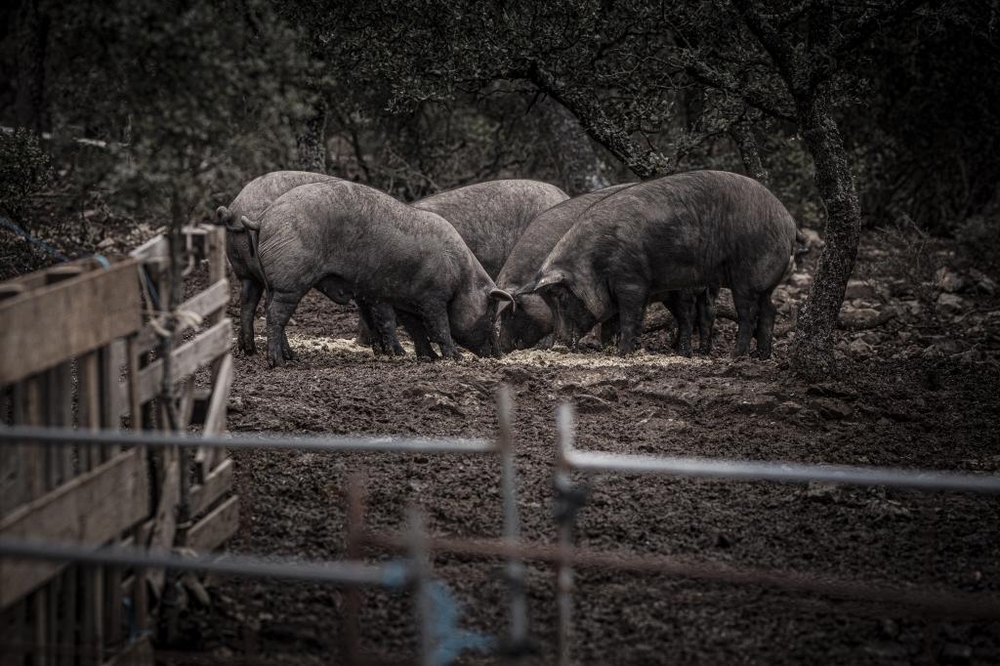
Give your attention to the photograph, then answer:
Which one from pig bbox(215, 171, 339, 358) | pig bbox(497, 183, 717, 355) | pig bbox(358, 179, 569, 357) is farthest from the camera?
pig bbox(358, 179, 569, 357)

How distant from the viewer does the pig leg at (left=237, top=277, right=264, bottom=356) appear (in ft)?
37.5

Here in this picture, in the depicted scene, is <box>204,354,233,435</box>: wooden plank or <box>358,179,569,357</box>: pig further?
<box>358,179,569,357</box>: pig

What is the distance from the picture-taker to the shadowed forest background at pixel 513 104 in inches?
220

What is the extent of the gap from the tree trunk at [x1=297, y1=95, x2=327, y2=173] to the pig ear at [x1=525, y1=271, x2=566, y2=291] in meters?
4.00

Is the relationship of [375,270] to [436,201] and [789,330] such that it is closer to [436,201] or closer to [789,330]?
A: [436,201]

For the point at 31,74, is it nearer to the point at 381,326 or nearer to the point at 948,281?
the point at 381,326

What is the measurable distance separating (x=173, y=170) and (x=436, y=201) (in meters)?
7.78

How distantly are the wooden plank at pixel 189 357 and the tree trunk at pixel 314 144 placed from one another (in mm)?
8759

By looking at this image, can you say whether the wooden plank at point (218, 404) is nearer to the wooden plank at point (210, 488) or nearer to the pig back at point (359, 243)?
the wooden plank at point (210, 488)

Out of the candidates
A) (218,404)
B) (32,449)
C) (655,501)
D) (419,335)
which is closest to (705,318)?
(419,335)

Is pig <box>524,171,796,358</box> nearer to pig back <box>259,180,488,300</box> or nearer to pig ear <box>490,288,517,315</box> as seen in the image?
pig ear <box>490,288,517,315</box>

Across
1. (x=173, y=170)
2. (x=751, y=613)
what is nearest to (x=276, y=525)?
(x=173, y=170)

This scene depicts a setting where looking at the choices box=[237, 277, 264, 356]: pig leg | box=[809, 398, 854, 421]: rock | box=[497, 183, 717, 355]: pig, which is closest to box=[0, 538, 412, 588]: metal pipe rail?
box=[809, 398, 854, 421]: rock

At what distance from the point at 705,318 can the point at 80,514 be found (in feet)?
29.6
